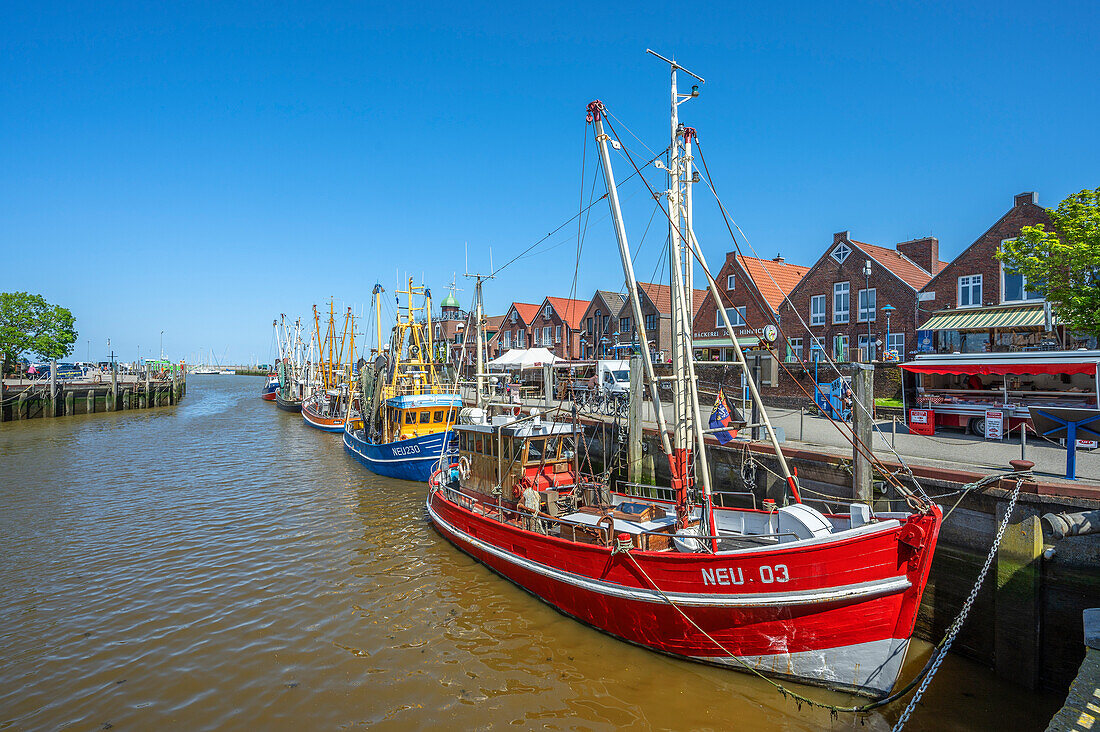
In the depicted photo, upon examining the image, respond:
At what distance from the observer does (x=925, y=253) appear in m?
31.7

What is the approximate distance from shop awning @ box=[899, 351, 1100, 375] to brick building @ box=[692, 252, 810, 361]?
1515 cm

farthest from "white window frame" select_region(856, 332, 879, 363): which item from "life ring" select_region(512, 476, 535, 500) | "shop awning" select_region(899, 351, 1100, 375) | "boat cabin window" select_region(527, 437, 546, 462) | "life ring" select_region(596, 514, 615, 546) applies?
"life ring" select_region(596, 514, 615, 546)

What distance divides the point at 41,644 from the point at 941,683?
1503 centimetres

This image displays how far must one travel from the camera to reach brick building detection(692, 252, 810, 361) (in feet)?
114

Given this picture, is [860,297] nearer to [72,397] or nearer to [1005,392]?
[1005,392]

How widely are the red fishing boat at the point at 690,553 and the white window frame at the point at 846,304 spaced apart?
23.4 meters

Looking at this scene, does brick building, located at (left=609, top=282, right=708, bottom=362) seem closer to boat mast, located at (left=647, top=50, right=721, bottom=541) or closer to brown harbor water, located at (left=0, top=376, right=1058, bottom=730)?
brown harbor water, located at (left=0, top=376, right=1058, bottom=730)

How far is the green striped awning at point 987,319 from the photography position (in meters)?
22.1

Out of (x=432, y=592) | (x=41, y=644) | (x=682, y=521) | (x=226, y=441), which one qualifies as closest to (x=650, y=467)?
(x=682, y=521)

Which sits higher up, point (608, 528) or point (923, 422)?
point (923, 422)

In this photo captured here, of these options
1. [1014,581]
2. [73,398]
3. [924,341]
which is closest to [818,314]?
[924,341]

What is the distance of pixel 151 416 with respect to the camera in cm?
4741

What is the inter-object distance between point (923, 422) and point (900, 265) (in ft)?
57.9

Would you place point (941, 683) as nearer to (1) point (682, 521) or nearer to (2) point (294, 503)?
(1) point (682, 521)
